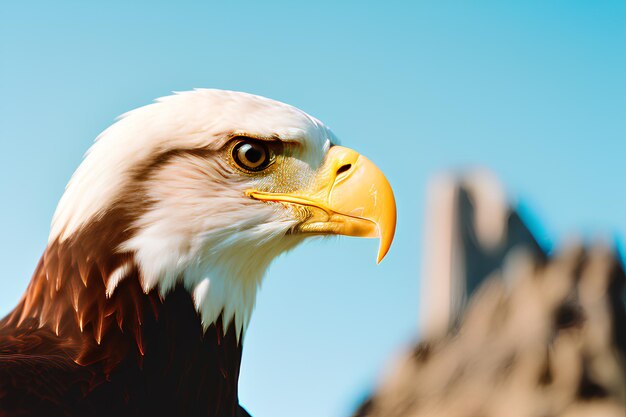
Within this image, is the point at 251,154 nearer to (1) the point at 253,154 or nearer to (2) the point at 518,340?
(1) the point at 253,154

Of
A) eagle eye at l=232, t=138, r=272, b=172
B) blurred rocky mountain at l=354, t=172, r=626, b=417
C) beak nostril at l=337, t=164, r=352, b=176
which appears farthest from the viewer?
blurred rocky mountain at l=354, t=172, r=626, b=417

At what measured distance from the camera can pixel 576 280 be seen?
4598 millimetres

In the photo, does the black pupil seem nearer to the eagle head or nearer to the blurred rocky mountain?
the eagle head

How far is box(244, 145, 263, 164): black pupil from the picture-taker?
2393mm

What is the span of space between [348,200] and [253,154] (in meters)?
0.33

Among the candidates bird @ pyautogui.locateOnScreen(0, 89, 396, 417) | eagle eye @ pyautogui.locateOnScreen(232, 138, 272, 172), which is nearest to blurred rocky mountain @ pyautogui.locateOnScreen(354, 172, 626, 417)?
bird @ pyautogui.locateOnScreen(0, 89, 396, 417)

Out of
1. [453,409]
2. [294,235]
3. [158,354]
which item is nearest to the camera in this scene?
[158,354]

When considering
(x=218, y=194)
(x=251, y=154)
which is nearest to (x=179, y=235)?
(x=218, y=194)

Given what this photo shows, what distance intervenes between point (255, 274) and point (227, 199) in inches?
11.4

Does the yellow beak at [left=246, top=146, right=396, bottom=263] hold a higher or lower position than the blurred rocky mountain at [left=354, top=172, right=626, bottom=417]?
higher

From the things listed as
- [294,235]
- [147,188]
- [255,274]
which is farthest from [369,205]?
[147,188]

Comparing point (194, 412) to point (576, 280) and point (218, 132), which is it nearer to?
point (218, 132)

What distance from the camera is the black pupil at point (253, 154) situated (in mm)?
2393

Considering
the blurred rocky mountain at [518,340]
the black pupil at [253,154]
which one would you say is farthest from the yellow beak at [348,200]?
the blurred rocky mountain at [518,340]
